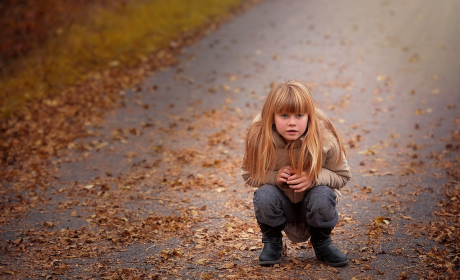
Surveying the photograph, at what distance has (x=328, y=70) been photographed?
1038 cm

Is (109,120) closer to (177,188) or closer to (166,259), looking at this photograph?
(177,188)

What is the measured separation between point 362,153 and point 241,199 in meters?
A: 2.15

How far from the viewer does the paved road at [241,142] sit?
13.1 ft

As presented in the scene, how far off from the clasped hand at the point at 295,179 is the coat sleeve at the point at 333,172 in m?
0.09

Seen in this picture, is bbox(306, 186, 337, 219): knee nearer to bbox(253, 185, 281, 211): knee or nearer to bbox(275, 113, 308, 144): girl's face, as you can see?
bbox(253, 185, 281, 211): knee

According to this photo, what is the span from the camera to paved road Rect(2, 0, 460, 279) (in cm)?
398

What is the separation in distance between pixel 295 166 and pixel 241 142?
3624 millimetres

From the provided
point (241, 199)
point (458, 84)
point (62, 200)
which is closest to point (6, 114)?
point (62, 200)

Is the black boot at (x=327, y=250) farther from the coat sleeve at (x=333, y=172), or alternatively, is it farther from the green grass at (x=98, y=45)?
the green grass at (x=98, y=45)

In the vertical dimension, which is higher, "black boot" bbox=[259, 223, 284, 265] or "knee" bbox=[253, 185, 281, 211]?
"knee" bbox=[253, 185, 281, 211]

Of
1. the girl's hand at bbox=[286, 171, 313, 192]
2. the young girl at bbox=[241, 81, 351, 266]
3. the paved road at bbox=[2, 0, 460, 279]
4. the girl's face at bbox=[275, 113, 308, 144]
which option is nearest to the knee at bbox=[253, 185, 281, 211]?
the young girl at bbox=[241, 81, 351, 266]

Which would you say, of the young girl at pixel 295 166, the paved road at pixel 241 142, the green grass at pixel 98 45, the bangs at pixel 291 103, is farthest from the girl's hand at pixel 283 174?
the green grass at pixel 98 45

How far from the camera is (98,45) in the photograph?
11.1 m

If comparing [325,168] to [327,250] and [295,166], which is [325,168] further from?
A: [327,250]
